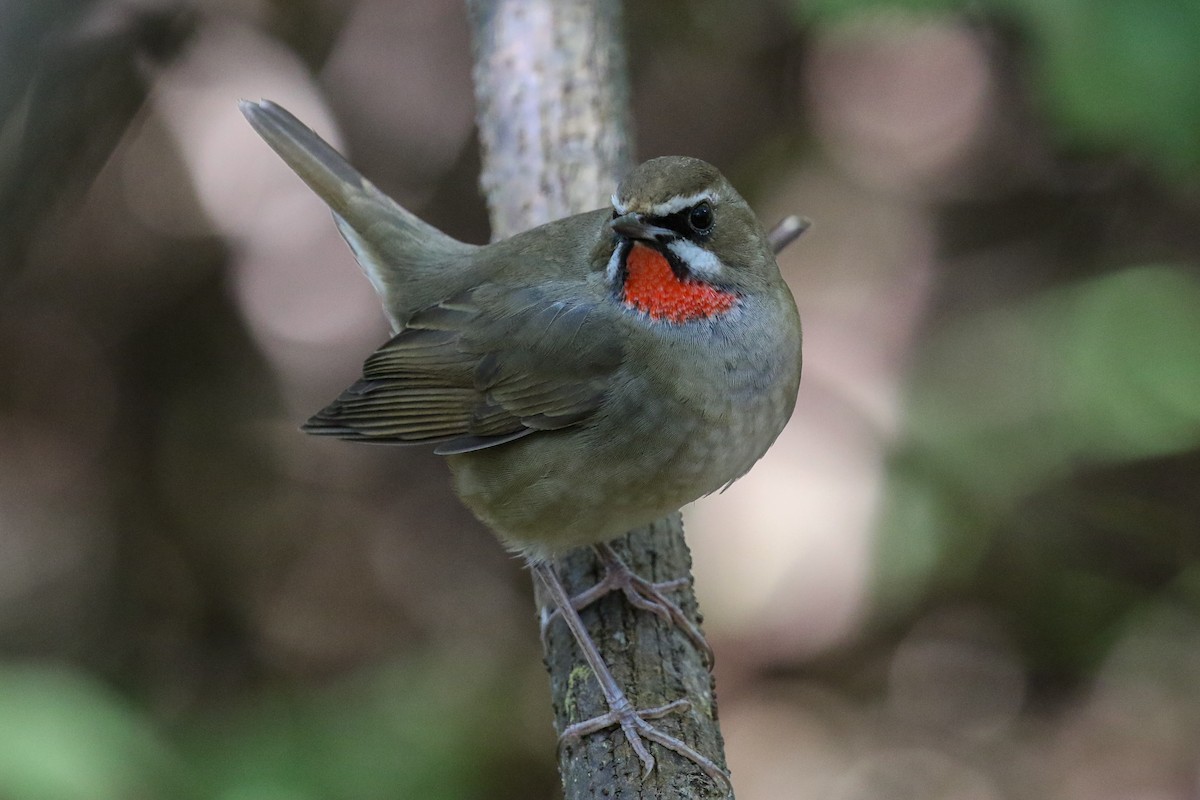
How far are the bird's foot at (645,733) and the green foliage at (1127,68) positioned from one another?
3.16 metres

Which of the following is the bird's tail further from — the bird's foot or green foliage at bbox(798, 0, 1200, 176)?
green foliage at bbox(798, 0, 1200, 176)

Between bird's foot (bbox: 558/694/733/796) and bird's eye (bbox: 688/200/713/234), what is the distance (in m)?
1.23

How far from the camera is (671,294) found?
3.38 meters

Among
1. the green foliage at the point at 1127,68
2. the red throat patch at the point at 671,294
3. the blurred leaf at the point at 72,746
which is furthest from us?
the green foliage at the point at 1127,68

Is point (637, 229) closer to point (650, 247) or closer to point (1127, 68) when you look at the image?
point (650, 247)

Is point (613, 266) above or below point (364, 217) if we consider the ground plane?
below

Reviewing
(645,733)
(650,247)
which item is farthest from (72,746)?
(650,247)

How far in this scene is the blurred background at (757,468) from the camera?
4.89 metres

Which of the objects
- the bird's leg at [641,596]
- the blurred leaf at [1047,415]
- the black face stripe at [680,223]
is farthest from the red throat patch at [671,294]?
the blurred leaf at [1047,415]

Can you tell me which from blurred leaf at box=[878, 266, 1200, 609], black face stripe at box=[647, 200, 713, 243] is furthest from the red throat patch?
blurred leaf at box=[878, 266, 1200, 609]

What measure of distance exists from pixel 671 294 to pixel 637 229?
0.28 m

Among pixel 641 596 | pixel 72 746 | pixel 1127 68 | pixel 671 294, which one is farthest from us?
pixel 1127 68

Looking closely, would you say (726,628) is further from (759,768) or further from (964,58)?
(964,58)

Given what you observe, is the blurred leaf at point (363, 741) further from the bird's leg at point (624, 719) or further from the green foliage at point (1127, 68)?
the green foliage at point (1127, 68)
